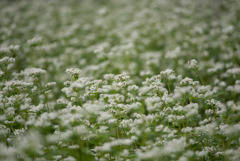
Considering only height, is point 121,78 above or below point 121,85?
above

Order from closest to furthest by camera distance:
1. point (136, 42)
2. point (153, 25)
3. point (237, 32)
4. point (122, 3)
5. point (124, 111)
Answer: point (124, 111)
point (237, 32)
point (136, 42)
point (153, 25)
point (122, 3)

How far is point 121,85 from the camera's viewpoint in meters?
4.38

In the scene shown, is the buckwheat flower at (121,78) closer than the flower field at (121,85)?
No

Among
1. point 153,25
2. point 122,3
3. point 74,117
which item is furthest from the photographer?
point 122,3

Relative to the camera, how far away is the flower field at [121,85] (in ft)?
12.2

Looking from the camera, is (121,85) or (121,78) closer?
(121,85)

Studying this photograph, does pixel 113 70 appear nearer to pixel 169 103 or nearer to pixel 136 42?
pixel 136 42

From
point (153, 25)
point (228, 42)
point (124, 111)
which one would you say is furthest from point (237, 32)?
point (124, 111)

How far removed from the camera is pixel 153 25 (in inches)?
432

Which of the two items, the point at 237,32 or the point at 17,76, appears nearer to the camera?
the point at 17,76

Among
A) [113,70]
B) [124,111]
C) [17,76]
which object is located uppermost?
[113,70]

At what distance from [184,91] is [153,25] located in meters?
7.61

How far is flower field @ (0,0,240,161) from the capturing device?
12.2ft

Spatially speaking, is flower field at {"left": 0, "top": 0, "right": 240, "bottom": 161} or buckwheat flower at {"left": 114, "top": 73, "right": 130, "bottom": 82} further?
buckwheat flower at {"left": 114, "top": 73, "right": 130, "bottom": 82}
